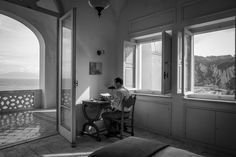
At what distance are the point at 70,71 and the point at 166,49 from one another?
6.55ft

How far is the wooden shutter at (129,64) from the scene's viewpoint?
447 centimetres

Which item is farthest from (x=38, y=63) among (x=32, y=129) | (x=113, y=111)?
(x=113, y=111)

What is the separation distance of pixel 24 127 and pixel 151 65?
3.59m

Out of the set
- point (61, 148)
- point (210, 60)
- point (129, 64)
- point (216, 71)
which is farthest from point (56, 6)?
point (216, 71)

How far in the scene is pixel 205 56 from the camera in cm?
351

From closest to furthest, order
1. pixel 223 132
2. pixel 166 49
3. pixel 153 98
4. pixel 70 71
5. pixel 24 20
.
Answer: pixel 223 132 < pixel 70 71 < pixel 166 49 < pixel 153 98 < pixel 24 20

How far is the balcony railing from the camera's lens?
590 cm

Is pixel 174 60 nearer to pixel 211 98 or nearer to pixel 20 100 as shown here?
pixel 211 98

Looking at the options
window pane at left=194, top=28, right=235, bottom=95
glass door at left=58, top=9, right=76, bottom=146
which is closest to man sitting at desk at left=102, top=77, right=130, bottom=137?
glass door at left=58, top=9, right=76, bottom=146

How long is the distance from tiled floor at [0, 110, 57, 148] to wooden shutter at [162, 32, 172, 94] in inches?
104

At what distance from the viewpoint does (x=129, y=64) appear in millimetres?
4578

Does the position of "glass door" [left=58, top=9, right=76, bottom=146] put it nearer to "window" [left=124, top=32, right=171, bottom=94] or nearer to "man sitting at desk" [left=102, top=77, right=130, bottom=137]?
"man sitting at desk" [left=102, top=77, right=130, bottom=137]

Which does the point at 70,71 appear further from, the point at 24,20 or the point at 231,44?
the point at 24,20

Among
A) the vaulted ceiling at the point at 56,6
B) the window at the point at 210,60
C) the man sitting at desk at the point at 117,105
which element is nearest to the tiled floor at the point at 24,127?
the man sitting at desk at the point at 117,105
